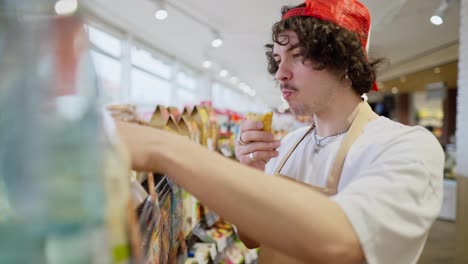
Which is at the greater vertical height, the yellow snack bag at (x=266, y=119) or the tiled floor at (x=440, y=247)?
the yellow snack bag at (x=266, y=119)

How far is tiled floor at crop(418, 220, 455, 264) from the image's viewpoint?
4.42 metres

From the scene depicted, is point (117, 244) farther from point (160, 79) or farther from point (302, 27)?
point (160, 79)

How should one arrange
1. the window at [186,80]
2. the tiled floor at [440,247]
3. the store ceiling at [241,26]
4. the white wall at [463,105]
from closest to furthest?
Answer: the white wall at [463,105], the store ceiling at [241,26], the tiled floor at [440,247], the window at [186,80]

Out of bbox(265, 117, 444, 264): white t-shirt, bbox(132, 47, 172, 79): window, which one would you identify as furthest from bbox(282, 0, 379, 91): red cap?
bbox(132, 47, 172, 79): window

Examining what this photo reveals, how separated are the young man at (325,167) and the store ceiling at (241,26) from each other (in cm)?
44

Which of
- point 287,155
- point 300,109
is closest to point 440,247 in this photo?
point 287,155

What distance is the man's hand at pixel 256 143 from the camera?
1.11 metres

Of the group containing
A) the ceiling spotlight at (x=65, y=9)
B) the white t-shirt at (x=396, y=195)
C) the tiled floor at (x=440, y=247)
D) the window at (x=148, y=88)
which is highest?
the window at (x=148, y=88)

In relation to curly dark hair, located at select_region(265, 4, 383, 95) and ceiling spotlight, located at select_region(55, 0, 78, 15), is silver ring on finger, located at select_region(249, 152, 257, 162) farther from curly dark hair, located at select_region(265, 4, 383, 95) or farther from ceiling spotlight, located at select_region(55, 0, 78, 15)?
ceiling spotlight, located at select_region(55, 0, 78, 15)

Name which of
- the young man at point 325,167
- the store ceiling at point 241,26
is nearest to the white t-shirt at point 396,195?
the young man at point 325,167

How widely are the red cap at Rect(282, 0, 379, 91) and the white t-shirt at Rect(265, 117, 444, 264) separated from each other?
1.54ft

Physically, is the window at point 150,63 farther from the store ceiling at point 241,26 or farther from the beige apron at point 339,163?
the beige apron at point 339,163

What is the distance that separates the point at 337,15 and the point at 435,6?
390 centimetres

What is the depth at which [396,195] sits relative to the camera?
2.26 ft
